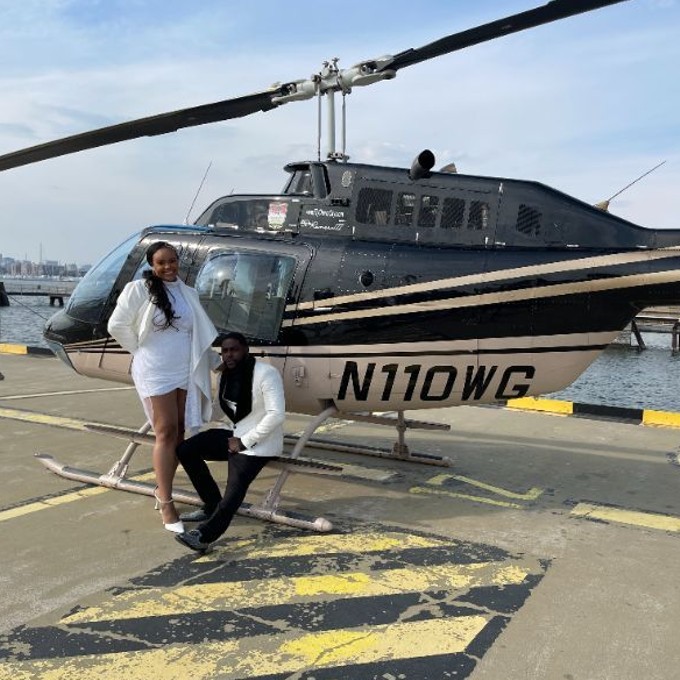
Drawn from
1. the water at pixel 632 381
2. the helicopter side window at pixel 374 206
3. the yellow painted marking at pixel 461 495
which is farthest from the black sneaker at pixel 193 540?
the water at pixel 632 381

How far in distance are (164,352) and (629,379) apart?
83.0 ft

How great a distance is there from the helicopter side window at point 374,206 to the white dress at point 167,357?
6.22 feet

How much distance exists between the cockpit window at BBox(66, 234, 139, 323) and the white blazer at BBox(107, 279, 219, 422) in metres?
1.97

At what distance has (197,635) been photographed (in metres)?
3.50

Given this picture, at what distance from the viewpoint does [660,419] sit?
10.1 metres

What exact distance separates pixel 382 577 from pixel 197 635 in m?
1.28

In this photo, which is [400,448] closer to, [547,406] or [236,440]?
[236,440]

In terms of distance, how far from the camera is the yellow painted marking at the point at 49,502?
5359 millimetres

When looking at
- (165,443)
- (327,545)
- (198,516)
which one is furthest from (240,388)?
(327,545)

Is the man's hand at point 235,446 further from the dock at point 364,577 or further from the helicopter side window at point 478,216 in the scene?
the helicopter side window at point 478,216

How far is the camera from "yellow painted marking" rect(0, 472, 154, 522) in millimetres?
5359

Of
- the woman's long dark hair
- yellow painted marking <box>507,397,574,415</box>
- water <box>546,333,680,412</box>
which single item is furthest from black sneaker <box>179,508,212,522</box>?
water <box>546,333,680,412</box>

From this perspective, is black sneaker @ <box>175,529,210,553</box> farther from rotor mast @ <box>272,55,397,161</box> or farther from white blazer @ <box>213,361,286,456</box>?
rotor mast @ <box>272,55,397,161</box>

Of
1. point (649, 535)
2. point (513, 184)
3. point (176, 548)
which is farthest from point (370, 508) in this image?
point (513, 184)
